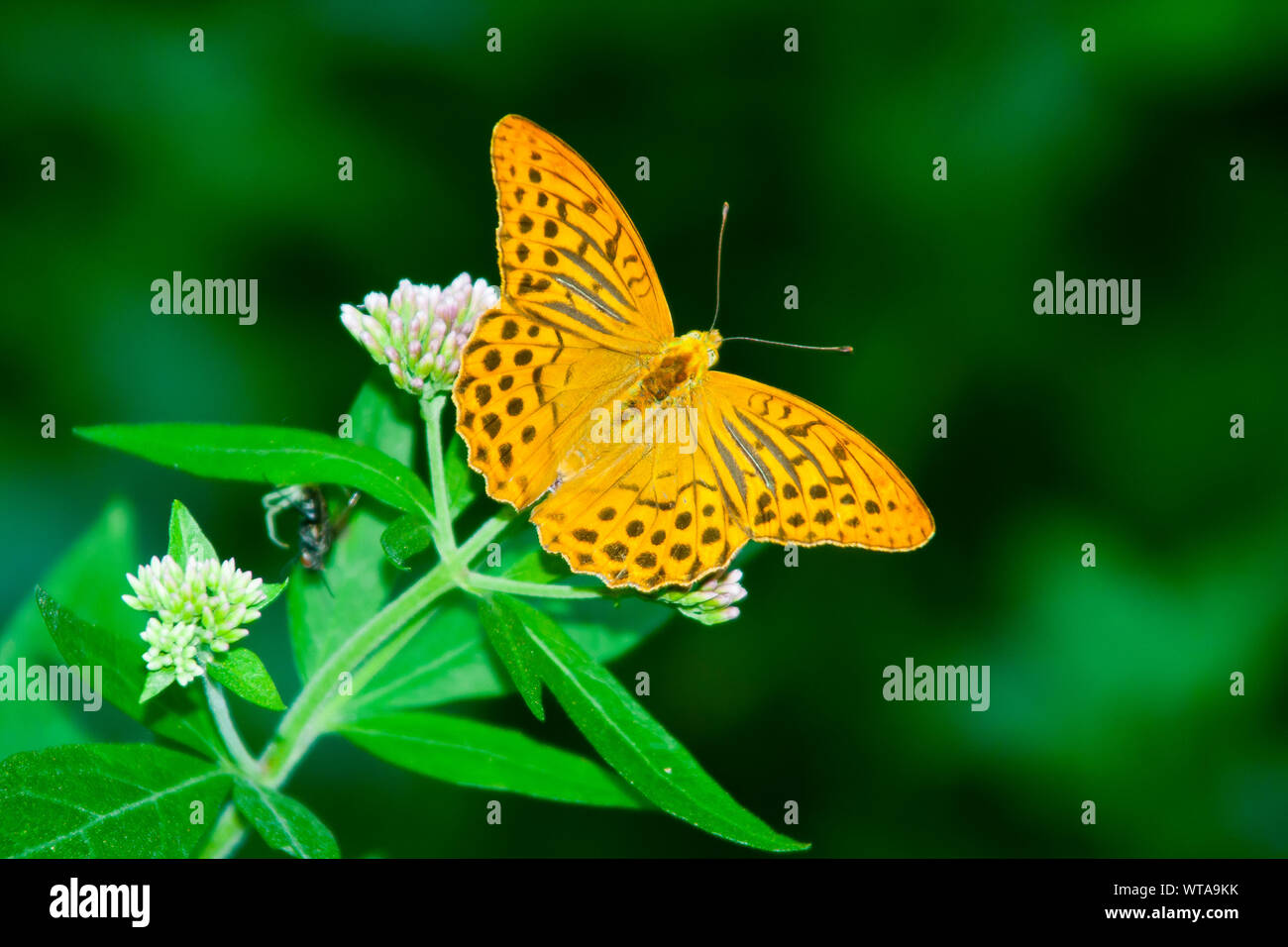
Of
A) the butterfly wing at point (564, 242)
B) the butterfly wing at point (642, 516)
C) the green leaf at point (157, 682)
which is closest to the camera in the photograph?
the green leaf at point (157, 682)

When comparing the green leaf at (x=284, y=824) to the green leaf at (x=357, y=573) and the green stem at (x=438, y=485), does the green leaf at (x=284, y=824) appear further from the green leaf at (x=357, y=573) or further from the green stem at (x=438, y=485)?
the green stem at (x=438, y=485)

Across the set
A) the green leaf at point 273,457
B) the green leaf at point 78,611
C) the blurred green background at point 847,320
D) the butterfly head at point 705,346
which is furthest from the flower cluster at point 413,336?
the blurred green background at point 847,320

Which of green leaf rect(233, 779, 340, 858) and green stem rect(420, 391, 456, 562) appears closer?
green leaf rect(233, 779, 340, 858)

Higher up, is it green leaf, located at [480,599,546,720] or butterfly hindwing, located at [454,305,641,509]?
butterfly hindwing, located at [454,305,641,509]

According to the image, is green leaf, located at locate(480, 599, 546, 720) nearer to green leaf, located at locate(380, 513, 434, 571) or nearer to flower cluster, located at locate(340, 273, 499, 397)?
green leaf, located at locate(380, 513, 434, 571)

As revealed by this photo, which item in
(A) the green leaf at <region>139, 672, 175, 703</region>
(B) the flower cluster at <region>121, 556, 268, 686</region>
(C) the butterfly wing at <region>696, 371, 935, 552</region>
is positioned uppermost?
(C) the butterfly wing at <region>696, 371, 935, 552</region>

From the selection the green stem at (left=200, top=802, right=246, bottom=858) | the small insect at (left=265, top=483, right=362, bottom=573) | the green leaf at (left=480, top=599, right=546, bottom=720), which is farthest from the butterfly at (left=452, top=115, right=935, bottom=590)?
the green stem at (left=200, top=802, right=246, bottom=858)

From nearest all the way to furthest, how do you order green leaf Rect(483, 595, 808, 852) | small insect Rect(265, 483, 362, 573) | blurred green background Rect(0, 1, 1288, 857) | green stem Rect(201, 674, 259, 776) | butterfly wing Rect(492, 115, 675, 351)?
1. green leaf Rect(483, 595, 808, 852)
2. green stem Rect(201, 674, 259, 776)
3. butterfly wing Rect(492, 115, 675, 351)
4. small insect Rect(265, 483, 362, 573)
5. blurred green background Rect(0, 1, 1288, 857)

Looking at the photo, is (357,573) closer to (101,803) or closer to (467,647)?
(467,647)
